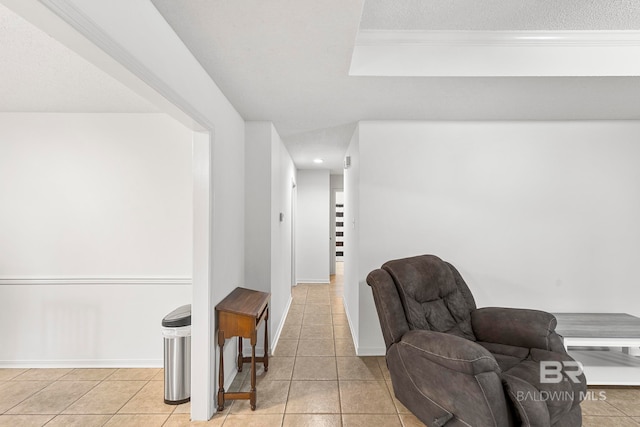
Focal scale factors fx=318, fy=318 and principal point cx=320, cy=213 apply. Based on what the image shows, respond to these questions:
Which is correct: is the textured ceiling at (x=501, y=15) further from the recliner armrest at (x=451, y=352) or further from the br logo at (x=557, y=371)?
the br logo at (x=557, y=371)

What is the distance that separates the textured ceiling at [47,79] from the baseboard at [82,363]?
237 cm

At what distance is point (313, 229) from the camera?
6.86 meters

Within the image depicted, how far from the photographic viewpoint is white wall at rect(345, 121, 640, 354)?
328cm

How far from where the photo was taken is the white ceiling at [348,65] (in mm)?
1645

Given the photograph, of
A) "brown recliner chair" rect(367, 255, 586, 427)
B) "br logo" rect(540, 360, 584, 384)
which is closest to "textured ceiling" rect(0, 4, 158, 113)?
"brown recliner chair" rect(367, 255, 586, 427)

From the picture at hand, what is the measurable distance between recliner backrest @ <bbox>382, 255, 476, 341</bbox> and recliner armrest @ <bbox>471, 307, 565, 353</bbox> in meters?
0.10

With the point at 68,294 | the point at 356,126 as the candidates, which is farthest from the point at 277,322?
the point at 356,126

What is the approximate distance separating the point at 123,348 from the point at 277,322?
5.08 feet

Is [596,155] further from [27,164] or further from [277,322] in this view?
[27,164]

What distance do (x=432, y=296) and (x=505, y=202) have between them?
152cm

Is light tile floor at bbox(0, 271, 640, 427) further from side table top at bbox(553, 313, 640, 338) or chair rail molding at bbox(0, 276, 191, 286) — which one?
chair rail molding at bbox(0, 276, 191, 286)

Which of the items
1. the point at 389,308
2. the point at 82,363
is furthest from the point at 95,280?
the point at 389,308

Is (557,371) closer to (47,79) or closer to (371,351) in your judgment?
(371,351)

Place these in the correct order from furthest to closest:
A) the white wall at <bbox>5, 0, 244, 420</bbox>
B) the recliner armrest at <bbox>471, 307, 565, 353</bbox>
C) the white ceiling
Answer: the recliner armrest at <bbox>471, 307, 565, 353</bbox> → the white ceiling → the white wall at <bbox>5, 0, 244, 420</bbox>
